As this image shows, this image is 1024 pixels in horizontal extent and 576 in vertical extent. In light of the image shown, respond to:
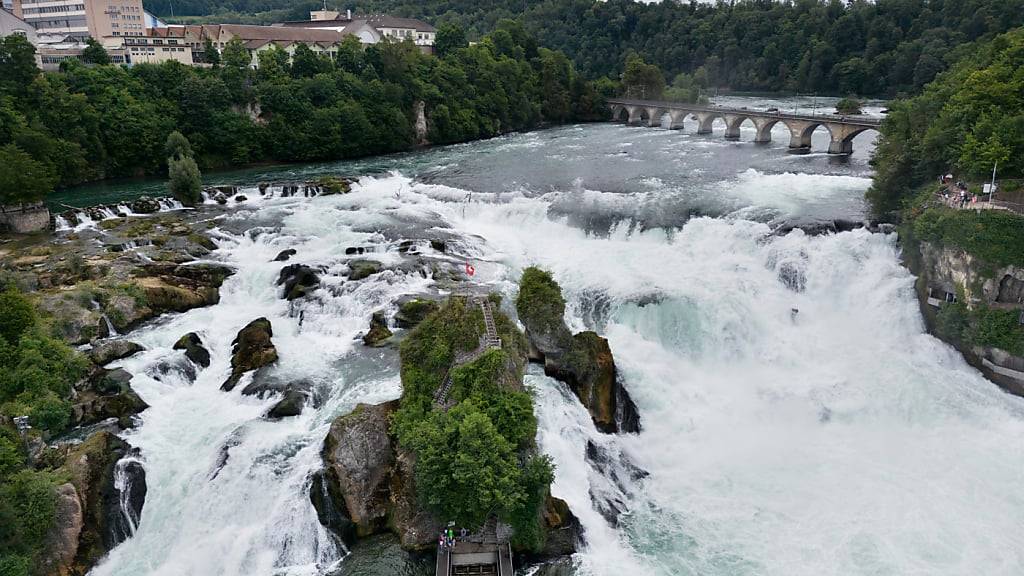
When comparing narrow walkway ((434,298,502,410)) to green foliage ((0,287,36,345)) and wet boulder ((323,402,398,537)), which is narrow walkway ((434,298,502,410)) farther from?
green foliage ((0,287,36,345))

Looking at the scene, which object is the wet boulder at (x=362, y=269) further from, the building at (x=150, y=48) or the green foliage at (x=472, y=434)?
the building at (x=150, y=48)

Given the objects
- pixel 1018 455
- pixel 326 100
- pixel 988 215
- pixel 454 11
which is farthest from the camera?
pixel 454 11

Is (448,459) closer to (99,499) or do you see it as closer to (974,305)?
(99,499)

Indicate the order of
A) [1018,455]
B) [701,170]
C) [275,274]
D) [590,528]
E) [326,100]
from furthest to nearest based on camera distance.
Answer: [326,100], [701,170], [275,274], [1018,455], [590,528]

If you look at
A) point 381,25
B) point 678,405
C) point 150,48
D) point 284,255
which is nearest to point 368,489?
point 678,405

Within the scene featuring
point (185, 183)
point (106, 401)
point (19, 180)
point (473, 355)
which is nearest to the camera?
point (473, 355)

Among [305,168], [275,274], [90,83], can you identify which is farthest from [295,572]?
[90,83]

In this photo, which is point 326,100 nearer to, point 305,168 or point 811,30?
point 305,168
